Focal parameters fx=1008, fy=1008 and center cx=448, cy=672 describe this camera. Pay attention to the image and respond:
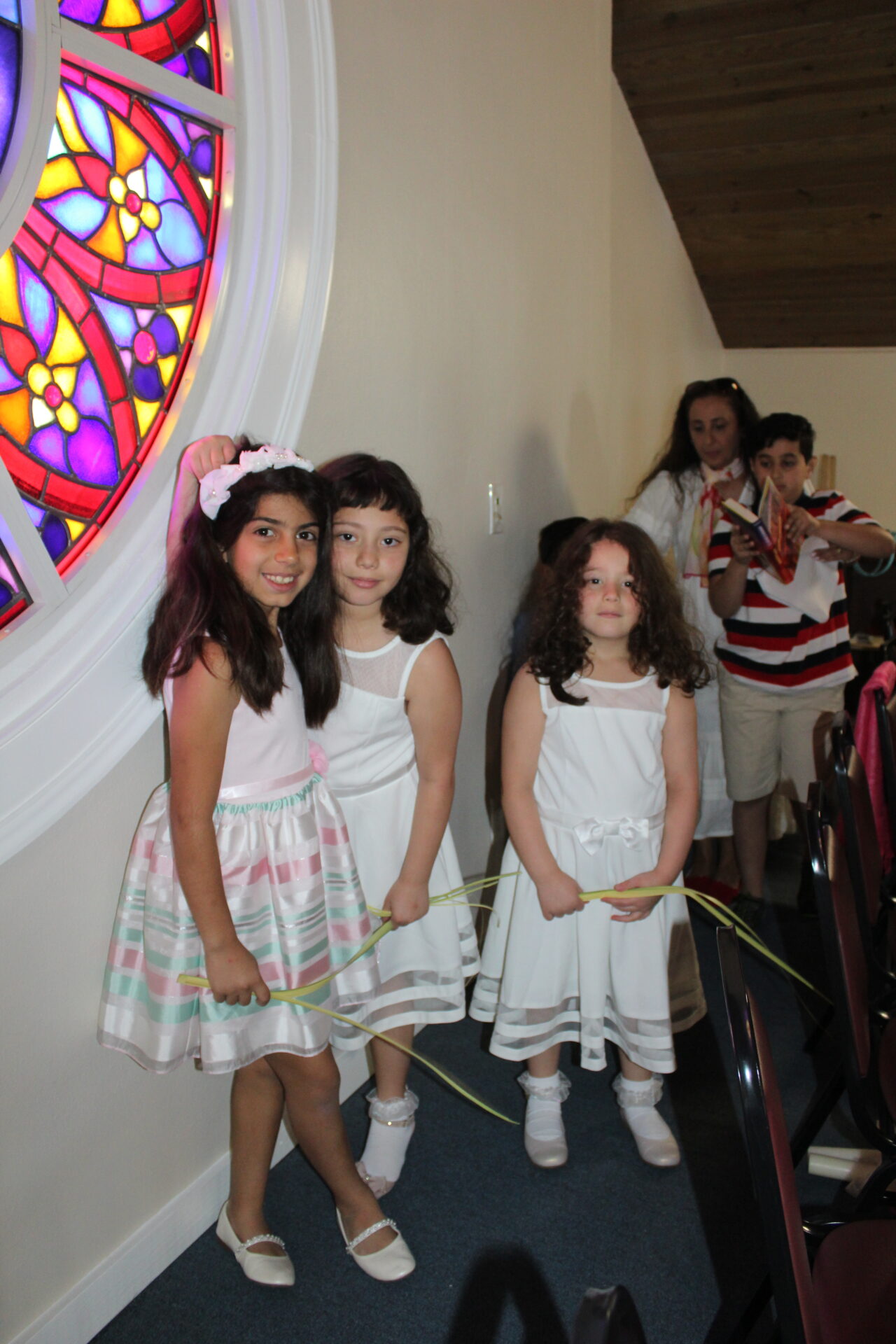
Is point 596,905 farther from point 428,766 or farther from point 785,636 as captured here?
point 785,636

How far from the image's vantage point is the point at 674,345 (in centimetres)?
522

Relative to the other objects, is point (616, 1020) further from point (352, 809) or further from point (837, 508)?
point (837, 508)

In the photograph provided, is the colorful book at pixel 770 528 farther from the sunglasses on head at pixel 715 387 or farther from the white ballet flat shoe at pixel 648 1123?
the white ballet flat shoe at pixel 648 1123

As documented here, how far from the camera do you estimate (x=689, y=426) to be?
295cm

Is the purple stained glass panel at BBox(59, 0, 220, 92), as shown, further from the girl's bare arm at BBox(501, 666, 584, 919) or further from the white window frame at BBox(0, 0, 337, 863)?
the girl's bare arm at BBox(501, 666, 584, 919)

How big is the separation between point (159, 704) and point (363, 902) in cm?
48

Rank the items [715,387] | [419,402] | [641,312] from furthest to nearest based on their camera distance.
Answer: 1. [641,312]
2. [715,387]
3. [419,402]

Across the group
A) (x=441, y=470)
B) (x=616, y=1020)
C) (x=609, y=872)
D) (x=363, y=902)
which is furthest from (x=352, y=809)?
(x=441, y=470)

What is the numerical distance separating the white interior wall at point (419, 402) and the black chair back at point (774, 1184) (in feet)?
3.24

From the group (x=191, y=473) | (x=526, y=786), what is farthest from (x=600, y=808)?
(x=191, y=473)

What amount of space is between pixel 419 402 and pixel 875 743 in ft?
4.17

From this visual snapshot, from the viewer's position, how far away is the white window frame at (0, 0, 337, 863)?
4.47ft

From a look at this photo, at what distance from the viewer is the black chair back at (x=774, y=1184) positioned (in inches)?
34.4

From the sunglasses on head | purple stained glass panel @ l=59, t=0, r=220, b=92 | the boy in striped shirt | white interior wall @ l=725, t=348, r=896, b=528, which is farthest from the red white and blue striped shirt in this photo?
white interior wall @ l=725, t=348, r=896, b=528
